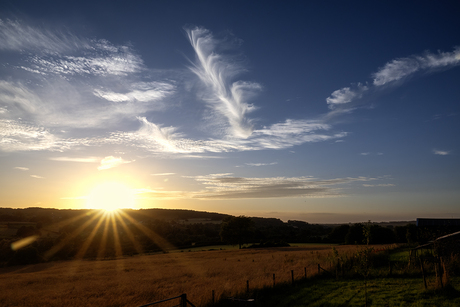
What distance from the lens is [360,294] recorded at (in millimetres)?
17938

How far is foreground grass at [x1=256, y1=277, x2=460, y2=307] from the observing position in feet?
51.8

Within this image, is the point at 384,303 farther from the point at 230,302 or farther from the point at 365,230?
the point at 230,302

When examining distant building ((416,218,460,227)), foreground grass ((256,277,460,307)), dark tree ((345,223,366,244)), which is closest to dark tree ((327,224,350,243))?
dark tree ((345,223,366,244))

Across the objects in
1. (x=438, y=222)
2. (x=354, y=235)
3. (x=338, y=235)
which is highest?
(x=438, y=222)

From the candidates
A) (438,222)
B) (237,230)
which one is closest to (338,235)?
(237,230)

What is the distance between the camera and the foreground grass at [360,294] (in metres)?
15.8

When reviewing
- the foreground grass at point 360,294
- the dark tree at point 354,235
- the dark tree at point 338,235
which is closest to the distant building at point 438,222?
the foreground grass at point 360,294

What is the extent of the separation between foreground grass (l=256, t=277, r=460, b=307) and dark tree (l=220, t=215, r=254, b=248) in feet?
210

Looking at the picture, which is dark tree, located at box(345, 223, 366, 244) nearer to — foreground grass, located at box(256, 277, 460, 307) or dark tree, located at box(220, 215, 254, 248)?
dark tree, located at box(220, 215, 254, 248)

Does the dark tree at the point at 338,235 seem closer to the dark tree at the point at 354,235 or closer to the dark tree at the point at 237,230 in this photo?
the dark tree at the point at 354,235

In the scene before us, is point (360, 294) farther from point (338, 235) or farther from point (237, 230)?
point (338, 235)

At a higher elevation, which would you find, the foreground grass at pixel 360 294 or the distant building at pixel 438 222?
the distant building at pixel 438 222

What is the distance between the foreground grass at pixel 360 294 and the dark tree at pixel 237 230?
63.9 metres

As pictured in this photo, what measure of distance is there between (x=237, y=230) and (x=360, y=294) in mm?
69053
